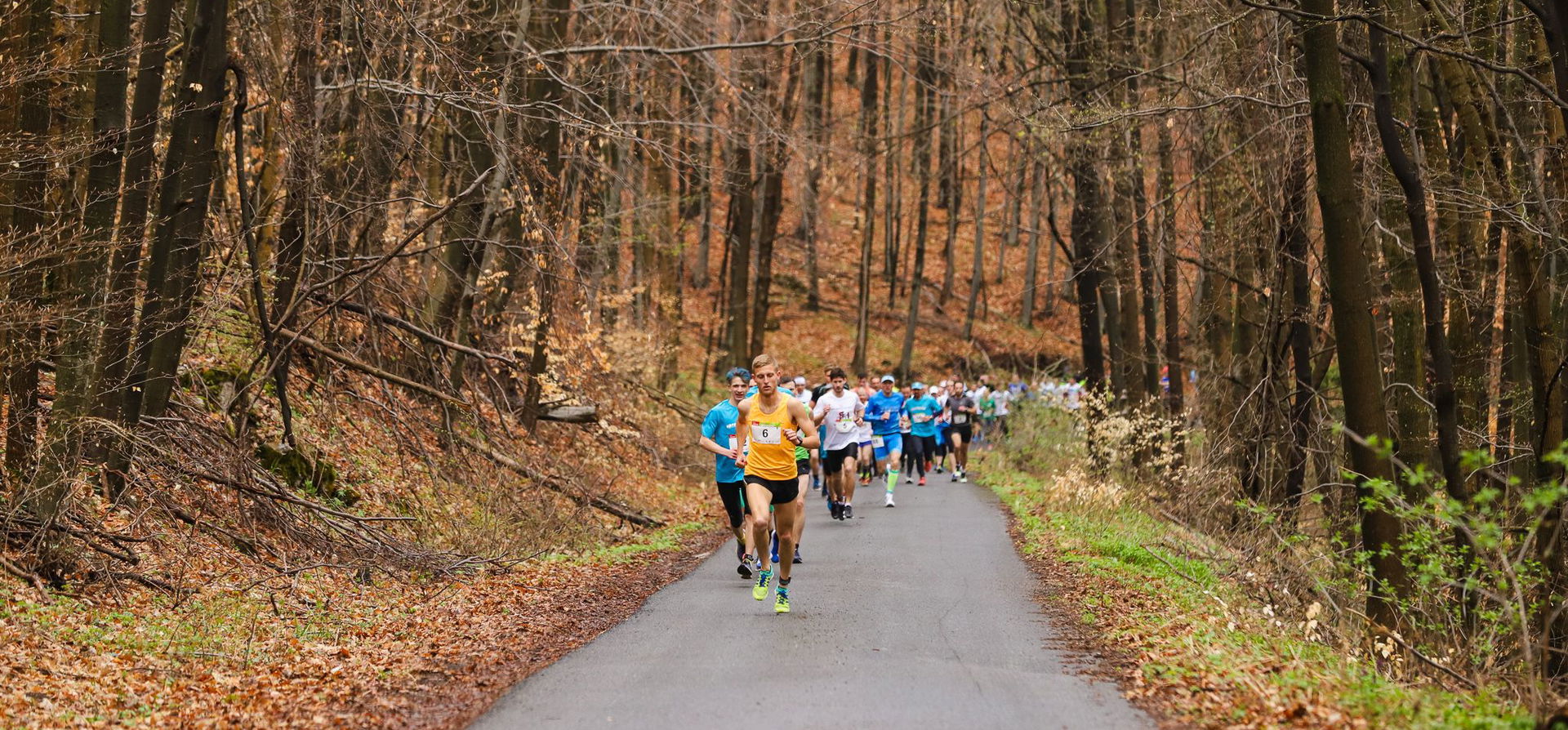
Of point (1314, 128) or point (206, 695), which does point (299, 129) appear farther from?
point (1314, 128)

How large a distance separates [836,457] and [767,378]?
8093 millimetres

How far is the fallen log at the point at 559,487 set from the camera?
16.0 m

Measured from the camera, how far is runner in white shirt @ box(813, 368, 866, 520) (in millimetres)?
17969

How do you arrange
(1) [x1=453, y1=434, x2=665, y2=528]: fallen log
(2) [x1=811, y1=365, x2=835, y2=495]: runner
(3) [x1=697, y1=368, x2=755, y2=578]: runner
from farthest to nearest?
(2) [x1=811, y1=365, x2=835, y2=495]: runner
(1) [x1=453, y1=434, x2=665, y2=528]: fallen log
(3) [x1=697, y1=368, x2=755, y2=578]: runner

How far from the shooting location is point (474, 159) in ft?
60.7

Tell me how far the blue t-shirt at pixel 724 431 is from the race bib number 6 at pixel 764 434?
2343mm

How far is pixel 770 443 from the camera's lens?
10516 mm

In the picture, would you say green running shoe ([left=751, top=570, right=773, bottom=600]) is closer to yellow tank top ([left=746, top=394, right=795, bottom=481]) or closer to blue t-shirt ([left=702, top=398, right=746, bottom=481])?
yellow tank top ([left=746, top=394, right=795, bottom=481])

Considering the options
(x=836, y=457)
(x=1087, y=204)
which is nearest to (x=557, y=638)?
(x=836, y=457)

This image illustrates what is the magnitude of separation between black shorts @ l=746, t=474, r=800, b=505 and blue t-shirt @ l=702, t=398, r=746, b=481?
2233 millimetres

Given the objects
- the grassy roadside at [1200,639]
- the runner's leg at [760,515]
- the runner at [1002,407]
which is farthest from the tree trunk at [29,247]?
the runner at [1002,407]

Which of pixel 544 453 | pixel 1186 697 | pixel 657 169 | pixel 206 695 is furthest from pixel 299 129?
pixel 657 169

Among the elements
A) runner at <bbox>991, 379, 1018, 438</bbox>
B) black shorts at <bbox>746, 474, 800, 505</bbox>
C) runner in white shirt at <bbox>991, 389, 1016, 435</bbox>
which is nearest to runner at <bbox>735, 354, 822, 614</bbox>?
black shorts at <bbox>746, 474, 800, 505</bbox>

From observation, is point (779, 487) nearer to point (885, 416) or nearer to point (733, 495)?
point (733, 495)
